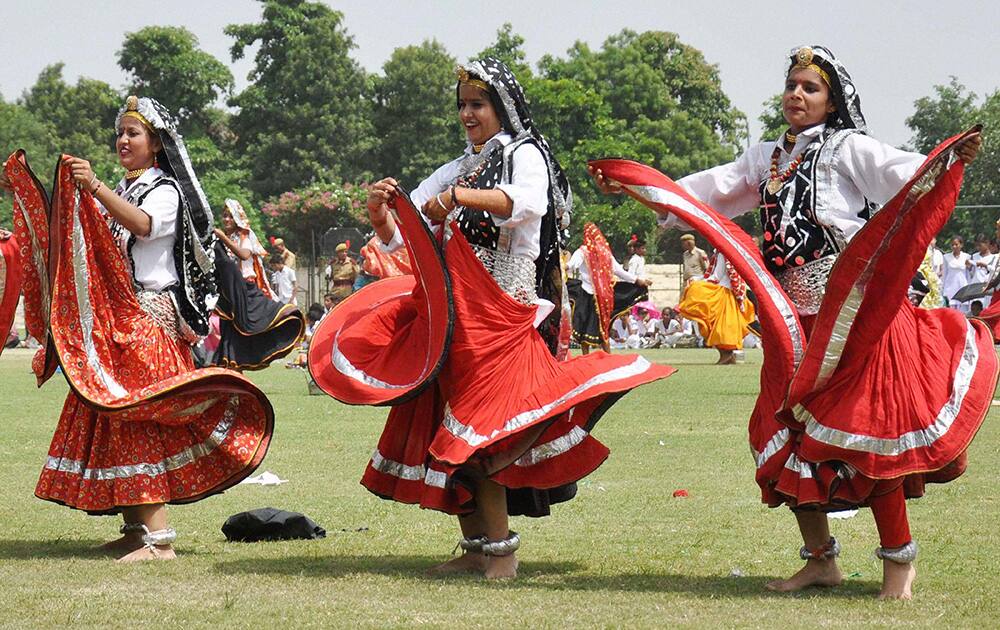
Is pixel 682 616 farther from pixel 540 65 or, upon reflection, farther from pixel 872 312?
pixel 540 65

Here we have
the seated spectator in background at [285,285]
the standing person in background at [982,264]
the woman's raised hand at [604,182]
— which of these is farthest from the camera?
the standing person in background at [982,264]

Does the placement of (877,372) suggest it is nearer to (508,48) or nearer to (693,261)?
(693,261)

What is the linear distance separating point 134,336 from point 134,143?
2.55ft

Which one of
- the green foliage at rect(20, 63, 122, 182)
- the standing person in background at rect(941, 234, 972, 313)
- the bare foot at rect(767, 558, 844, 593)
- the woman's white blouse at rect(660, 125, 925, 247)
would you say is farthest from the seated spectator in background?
the green foliage at rect(20, 63, 122, 182)

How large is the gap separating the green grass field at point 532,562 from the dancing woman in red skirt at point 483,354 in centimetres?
35

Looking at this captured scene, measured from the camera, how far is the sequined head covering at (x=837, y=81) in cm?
527

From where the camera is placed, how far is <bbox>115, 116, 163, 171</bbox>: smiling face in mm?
6172

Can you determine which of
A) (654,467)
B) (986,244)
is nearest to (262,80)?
(986,244)

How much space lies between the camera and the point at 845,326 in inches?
192

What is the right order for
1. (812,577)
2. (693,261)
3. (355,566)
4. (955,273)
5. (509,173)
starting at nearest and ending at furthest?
(812,577) < (509,173) < (355,566) < (693,261) < (955,273)

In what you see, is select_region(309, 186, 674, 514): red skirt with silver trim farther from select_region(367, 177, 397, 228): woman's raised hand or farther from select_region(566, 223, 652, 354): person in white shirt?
select_region(566, 223, 652, 354): person in white shirt

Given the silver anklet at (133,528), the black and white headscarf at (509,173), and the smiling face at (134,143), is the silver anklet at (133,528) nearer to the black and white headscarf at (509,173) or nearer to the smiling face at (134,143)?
the smiling face at (134,143)

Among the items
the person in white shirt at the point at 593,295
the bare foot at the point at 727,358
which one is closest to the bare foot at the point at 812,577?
the person in white shirt at the point at 593,295

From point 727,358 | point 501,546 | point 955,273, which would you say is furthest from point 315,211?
point 501,546
